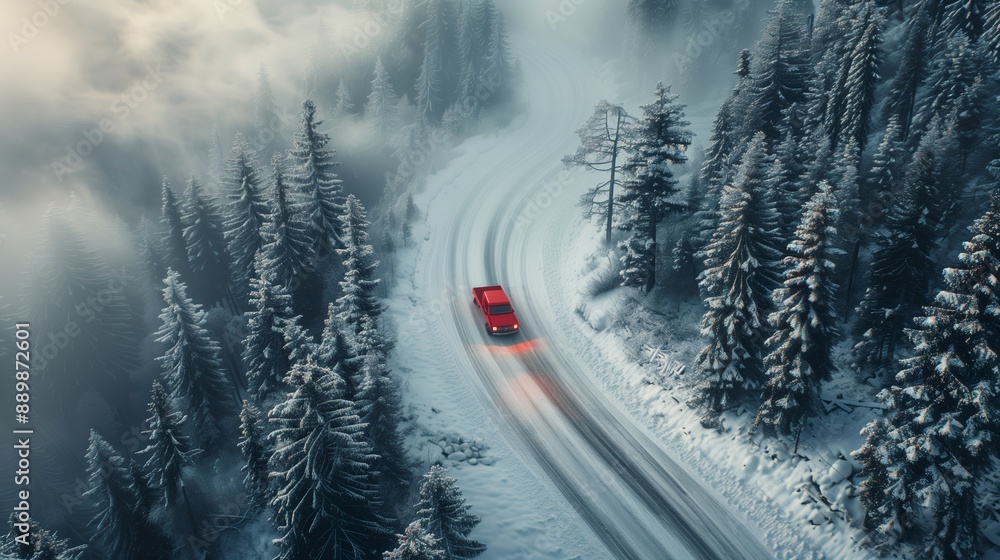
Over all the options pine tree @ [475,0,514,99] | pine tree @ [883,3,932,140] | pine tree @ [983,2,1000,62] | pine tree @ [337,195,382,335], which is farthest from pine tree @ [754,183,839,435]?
pine tree @ [475,0,514,99]

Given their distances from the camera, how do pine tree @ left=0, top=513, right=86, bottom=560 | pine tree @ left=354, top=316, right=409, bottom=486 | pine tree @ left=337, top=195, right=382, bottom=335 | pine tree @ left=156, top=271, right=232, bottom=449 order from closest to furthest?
pine tree @ left=0, top=513, right=86, bottom=560 < pine tree @ left=354, top=316, right=409, bottom=486 < pine tree @ left=337, top=195, right=382, bottom=335 < pine tree @ left=156, top=271, right=232, bottom=449

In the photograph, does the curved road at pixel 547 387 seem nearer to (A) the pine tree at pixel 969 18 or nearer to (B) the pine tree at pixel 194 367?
(B) the pine tree at pixel 194 367

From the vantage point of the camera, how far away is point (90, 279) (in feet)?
124

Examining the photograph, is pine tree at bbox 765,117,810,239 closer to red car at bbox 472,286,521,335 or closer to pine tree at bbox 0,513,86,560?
red car at bbox 472,286,521,335

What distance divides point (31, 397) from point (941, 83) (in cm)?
7004

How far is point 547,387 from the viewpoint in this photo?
87.7ft

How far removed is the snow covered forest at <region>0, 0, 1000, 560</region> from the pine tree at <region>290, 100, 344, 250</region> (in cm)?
16

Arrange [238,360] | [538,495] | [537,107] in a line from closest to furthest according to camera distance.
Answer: [538,495] < [238,360] < [537,107]

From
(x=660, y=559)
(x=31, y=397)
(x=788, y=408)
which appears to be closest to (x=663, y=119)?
(x=788, y=408)

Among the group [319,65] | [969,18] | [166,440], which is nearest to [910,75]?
[969,18]

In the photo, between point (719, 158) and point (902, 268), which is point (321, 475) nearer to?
point (902, 268)

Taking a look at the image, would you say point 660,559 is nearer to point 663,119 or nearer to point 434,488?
point 434,488

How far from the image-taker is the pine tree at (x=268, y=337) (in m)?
27.0

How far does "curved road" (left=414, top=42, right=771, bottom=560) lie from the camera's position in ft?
64.3
